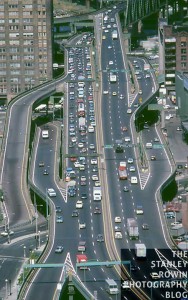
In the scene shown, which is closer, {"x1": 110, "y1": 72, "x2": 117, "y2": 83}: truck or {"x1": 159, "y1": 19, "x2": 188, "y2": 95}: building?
{"x1": 110, "y1": 72, "x2": 117, "y2": 83}: truck

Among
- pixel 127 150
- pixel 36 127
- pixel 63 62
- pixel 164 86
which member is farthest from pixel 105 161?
pixel 63 62

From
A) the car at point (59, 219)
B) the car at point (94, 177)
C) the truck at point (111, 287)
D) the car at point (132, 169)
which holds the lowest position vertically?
the car at point (59, 219)

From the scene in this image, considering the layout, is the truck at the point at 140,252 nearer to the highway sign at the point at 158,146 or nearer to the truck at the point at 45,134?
the highway sign at the point at 158,146

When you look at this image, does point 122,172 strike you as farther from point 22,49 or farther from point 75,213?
point 22,49

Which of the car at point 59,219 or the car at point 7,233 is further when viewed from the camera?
the car at point 7,233

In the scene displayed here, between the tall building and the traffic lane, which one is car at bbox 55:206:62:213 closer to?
the traffic lane

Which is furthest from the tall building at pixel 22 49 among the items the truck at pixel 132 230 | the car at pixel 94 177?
the truck at pixel 132 230

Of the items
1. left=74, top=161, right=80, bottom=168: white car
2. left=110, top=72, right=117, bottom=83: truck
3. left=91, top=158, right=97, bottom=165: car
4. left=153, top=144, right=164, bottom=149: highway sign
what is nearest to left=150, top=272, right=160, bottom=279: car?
left=74, top=161, right=80, bottom=168: white car
